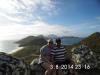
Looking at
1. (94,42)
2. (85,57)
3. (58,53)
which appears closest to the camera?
(58,53)

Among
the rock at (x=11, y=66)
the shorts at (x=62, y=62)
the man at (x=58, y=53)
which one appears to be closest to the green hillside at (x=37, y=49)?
the shorts at (x=62, y=62)

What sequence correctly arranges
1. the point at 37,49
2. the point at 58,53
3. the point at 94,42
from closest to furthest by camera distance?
1. the point at 58,53
2. the point at 94,42
3. the point at 37,49

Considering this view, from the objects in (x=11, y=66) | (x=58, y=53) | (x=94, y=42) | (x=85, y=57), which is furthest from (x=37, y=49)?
(x=58, y=53)

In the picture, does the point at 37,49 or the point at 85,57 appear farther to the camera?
the point at 37,49

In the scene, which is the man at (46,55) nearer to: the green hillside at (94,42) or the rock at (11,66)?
the rock at (11,66)

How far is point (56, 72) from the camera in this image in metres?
12.6

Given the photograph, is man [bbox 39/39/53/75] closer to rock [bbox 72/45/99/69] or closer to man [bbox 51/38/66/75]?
man [bbox 51/38/66/75]

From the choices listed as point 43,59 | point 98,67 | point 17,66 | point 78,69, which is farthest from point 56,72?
point 98,67

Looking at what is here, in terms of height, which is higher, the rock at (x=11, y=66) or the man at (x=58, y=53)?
the man at (x=58, y=53)

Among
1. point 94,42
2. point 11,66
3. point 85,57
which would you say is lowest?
point 11,66

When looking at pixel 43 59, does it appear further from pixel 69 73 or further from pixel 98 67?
pixel 98 67

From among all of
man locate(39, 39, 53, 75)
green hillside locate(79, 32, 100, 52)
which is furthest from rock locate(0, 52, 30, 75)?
green hillside locate(79, 32, 100, 52)

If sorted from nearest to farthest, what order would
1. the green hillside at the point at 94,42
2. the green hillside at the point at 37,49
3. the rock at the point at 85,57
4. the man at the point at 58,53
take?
the man at the point at 58,53, the rock at the point at 85,57, the green hillside at the point at 37,49, the green hillside at the point at 94,42

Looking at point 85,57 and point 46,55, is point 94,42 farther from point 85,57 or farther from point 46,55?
point 46,55
